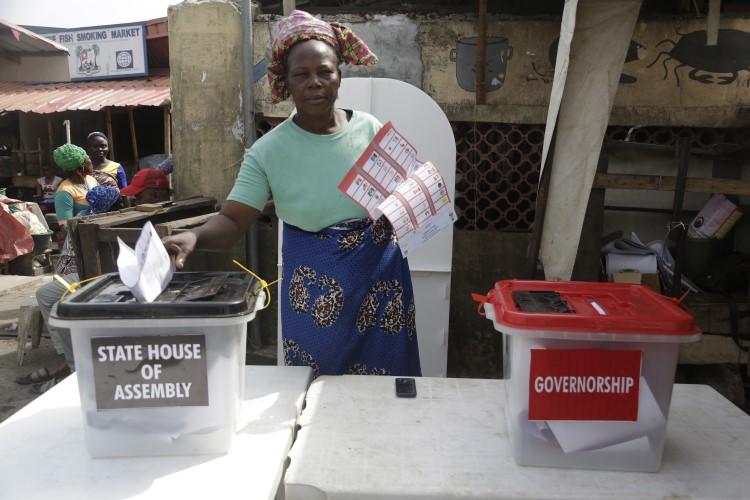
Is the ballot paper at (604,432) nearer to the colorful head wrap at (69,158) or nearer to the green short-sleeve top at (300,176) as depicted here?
the green short-sleeve top at (300,176)

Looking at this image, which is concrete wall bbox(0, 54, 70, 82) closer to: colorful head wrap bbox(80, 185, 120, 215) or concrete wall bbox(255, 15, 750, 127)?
colorful head wrap bbox(80, 185, 120, 215)

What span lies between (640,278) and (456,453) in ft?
7.32

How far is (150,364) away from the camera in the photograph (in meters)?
1.04

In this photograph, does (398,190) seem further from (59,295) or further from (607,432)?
(59,295)

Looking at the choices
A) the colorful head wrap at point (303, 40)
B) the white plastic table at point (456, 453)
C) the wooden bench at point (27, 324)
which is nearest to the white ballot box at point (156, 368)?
the white plastic table at point (456, 453)

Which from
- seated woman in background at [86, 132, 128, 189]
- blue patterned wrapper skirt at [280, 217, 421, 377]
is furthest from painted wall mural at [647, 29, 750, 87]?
seated woman in background at [86, 132, 128, 189]

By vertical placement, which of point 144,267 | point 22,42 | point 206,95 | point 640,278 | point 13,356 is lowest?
point 13,356

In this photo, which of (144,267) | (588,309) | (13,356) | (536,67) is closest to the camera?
(144,267)

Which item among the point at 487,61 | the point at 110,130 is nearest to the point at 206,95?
the point at 487,61

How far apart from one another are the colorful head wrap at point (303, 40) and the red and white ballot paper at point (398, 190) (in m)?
0.34

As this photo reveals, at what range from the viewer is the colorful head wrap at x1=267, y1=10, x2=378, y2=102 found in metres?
1.73

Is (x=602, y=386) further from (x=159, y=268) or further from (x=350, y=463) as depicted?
(x=159, y=268)

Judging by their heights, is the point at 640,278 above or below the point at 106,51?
below

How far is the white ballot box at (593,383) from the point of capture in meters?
1.05
